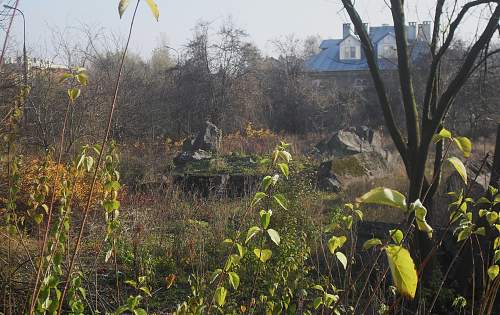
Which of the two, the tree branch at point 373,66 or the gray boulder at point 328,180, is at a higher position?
the tree branch at point 373,66

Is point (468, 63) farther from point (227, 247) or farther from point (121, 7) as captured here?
point (121, 7)

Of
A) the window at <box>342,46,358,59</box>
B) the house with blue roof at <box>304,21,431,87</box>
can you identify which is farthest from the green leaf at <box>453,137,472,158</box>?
the window at <box>342,46,358,59</box>

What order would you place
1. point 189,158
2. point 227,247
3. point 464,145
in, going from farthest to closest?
point 189,158 → point 227,247 → point 464,145

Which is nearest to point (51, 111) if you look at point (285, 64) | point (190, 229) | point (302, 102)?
point (190, 229)

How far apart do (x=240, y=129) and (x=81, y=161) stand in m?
20.0

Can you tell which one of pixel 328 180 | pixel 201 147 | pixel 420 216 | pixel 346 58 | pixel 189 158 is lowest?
pixel 328 180

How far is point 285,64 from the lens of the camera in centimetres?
2683

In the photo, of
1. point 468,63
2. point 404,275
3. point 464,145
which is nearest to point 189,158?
point 468,63

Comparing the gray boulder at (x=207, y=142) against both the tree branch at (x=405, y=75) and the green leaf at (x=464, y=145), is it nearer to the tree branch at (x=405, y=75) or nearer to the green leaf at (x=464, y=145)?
the tree branch at (x=405, y=75)

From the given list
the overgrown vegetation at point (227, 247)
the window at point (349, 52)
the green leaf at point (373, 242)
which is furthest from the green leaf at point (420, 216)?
the window at point (349, 52)

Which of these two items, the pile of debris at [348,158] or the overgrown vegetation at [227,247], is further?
the pile of debris at [348,158]

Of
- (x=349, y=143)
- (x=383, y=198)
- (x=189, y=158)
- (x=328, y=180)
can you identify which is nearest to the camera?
(x=383, y=198)

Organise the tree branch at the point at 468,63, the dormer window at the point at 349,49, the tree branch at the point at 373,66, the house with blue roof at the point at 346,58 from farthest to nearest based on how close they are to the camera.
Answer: the dormer window at the point at 349,49 < the house with blue roof at the point at 346,58 < the tree branch at the point at 373,66 < the tree branch at the point at 468,63

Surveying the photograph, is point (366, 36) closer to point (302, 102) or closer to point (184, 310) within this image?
point (184, 310)
